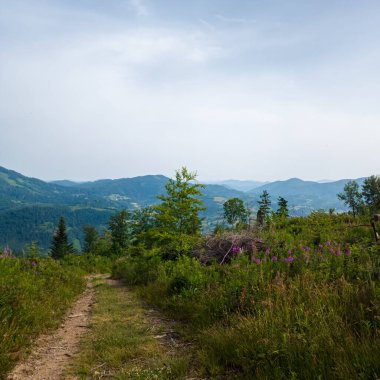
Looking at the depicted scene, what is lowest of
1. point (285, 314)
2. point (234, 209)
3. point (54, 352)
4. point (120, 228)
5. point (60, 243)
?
point (60, 243)

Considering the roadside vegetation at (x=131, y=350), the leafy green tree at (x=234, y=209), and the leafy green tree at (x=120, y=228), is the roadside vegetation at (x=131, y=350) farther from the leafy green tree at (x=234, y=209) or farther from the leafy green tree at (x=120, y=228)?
the leafy green tree at (x=234, y=209)

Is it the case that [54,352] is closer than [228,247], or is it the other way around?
[54,352]

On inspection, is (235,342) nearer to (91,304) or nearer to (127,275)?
(91,304)

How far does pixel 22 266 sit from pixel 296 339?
35.2 feet

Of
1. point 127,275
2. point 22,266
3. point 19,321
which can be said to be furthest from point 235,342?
point 127,275

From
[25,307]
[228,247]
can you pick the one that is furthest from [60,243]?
[25,307]

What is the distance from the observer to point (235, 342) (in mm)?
4672

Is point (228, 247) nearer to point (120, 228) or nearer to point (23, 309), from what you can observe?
point (23, 309)

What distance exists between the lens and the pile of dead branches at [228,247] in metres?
10.5

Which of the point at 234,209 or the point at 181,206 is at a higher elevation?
the point at 181,206

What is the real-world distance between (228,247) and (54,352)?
694 centimetres

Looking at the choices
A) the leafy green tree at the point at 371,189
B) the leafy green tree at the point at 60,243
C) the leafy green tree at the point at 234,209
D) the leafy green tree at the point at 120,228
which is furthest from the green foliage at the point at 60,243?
the leafy green tree at the point at 371,189

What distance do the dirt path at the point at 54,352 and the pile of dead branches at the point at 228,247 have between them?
Answer: 475 centimetres

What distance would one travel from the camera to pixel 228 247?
11.3 meters
